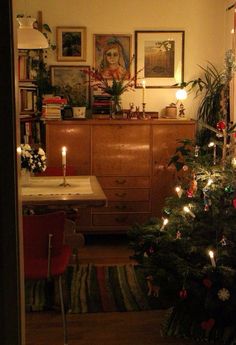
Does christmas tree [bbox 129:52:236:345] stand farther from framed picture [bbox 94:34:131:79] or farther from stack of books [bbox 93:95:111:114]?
framed picture [bbox 94:34:131:79]

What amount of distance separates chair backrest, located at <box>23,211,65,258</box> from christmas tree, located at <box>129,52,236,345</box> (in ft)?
1.96

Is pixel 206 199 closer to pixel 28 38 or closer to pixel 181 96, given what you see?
pixel 28 38

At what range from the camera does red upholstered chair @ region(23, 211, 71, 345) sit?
2.38 metres

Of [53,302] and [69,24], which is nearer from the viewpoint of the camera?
[53,302]

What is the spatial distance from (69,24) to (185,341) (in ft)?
11.4

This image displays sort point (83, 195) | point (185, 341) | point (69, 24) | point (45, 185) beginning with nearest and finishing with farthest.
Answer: point (185, 341), point (83, 195), point (45, 185), point (69, 24)

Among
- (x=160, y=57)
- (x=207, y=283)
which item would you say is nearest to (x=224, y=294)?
(x=207, y=283)

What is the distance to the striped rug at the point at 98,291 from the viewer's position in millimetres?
3090

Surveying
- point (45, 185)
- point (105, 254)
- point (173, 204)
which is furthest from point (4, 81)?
point (105, 254)

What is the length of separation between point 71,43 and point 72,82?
415mm

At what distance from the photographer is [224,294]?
7.82 feet

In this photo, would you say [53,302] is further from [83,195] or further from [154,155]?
[154,155]

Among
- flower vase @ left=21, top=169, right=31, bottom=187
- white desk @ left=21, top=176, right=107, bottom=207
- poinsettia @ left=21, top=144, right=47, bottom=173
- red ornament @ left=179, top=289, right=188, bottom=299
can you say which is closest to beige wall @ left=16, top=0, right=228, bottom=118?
white desk @ left=21, top=176, right=107, bottom=207

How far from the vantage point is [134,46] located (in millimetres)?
4836
